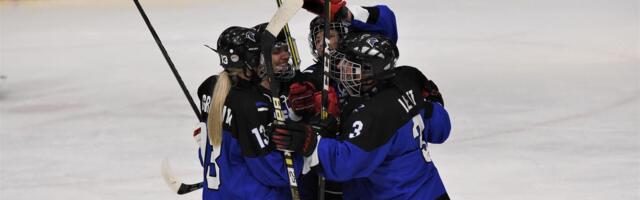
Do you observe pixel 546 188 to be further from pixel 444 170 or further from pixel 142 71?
pixel 142 71

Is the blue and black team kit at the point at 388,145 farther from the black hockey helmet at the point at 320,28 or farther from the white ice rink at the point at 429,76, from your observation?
the white ice rink at the point at 429,76

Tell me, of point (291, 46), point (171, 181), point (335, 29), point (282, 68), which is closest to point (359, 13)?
point (335, 29)

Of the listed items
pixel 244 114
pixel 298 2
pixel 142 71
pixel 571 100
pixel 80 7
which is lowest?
pixel 80 7

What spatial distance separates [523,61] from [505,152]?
2369mm

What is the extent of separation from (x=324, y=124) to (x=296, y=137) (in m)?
0.14

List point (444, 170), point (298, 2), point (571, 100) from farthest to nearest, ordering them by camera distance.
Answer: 1. point (571, 100)
2. point (444, 170)
3. point (298, 2)

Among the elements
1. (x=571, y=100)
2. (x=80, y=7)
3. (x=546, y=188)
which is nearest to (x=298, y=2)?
(x=546, y=188)

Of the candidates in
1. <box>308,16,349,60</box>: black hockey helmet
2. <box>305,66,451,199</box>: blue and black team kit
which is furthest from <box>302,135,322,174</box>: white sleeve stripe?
<box>308,16,349,60</box>: black hockey helmet

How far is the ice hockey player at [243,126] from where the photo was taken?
3271 mm

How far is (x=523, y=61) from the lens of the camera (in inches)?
322

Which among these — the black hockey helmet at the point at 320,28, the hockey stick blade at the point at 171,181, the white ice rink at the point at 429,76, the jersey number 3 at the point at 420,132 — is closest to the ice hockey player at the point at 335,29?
the black hockey helmet at the point at 320,28

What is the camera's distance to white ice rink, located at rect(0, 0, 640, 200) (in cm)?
562

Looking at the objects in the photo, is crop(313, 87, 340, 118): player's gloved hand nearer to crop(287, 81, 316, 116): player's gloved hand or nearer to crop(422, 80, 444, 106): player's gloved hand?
crop(287, 81, 316, 116): player's gloved hand

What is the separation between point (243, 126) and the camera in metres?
3.28
